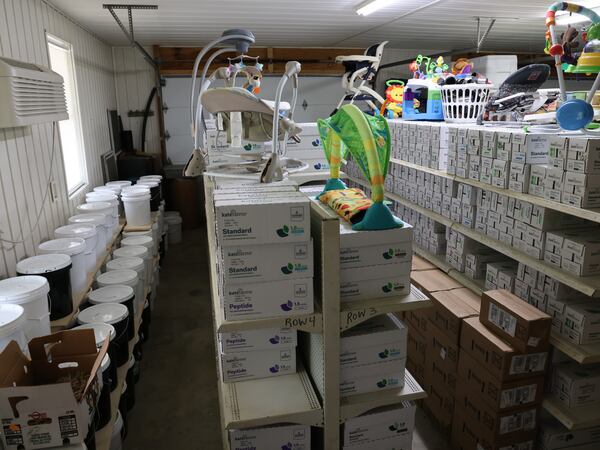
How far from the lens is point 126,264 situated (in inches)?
135

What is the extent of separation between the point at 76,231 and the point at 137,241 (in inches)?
35.9

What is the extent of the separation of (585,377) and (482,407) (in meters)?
0.52

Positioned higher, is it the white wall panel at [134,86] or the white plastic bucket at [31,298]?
the white wall panel at [134,86]

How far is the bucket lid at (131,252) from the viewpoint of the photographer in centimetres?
362

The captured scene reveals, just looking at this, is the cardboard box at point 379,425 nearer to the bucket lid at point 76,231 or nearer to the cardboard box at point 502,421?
the cardboard box at point 502,421

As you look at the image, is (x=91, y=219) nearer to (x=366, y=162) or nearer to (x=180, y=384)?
(x=180, y=384)

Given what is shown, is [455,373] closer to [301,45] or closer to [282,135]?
[282,135]

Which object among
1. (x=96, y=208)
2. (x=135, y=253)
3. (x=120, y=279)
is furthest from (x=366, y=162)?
(x=96, y=208)

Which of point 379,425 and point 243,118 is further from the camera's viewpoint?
point 243,118

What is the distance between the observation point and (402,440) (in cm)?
188

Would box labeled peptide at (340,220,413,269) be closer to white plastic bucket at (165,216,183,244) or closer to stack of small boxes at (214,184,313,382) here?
stack of small boxes at (214,184,313,382)

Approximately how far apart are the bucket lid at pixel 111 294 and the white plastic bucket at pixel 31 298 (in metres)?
0.58

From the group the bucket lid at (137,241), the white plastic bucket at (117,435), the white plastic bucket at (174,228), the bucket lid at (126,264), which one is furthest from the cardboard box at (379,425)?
the white plastic bucket at (174,228)

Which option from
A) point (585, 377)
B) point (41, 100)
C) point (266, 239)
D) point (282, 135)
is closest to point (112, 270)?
point (41, 100)
